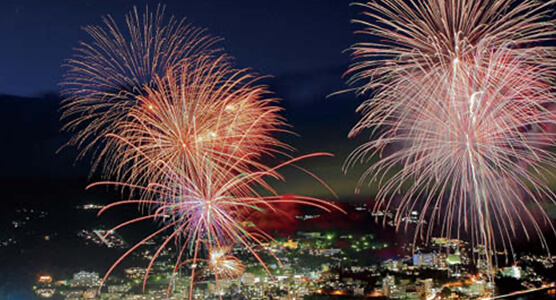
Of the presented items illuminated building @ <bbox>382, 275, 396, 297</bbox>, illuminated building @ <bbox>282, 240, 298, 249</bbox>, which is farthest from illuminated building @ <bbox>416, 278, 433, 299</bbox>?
illuminated building @ <bbox>282, 240, 298, 249</bbox>

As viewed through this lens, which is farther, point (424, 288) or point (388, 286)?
point (388, 286)

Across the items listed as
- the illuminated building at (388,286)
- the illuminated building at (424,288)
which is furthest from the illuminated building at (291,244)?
the illuminated building at (424,288)

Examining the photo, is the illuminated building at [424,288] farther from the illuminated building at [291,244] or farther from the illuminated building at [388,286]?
the illuminated building at [291,244]

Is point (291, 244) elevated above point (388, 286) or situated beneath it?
elevated above

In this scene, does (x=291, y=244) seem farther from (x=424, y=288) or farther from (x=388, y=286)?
(x=424, y=288)

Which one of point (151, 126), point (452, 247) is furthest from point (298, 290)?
point (452, 247)

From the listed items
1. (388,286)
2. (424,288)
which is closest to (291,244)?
(388,286)

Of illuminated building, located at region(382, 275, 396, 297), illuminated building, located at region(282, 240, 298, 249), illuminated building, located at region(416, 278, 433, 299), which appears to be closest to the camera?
illuminated building, located at region(416, 278, 433, 299)

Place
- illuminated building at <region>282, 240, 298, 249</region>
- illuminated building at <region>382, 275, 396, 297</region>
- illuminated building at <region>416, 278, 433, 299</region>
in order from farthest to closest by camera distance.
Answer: illuminated building at <region>282, 240, 298, 249</region> < illuminated building at <region>382, 275, 396, 297</region> < illuminated building at <region>416, 278, 433, 299</region>

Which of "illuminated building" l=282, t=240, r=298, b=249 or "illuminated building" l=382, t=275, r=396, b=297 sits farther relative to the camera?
"illuminated building" l=282, t=240, r=298, b=249

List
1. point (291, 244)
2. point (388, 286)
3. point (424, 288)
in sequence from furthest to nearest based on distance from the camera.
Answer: point (291, 244)
point (388, 286)
point (424, 288)

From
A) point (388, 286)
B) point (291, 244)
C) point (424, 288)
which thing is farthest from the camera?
point (291, 244)

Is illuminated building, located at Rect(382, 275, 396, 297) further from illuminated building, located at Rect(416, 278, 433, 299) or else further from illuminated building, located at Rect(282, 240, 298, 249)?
illuminated building, located at Rect(282, 240, 298, 249)
